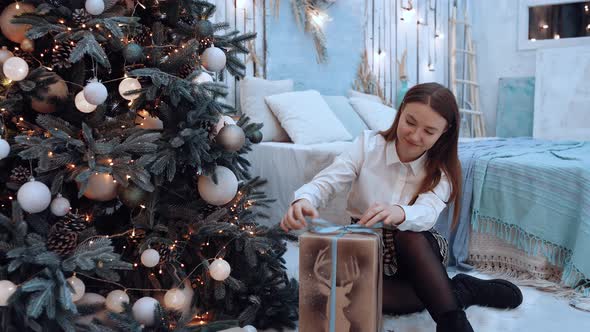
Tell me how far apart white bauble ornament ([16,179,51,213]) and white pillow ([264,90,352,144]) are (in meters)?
1.91

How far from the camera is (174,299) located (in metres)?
1.36

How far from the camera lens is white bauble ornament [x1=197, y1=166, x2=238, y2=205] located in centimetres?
141

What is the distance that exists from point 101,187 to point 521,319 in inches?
53.7

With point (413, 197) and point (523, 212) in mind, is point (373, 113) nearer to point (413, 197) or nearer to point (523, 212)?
point (523, 212)

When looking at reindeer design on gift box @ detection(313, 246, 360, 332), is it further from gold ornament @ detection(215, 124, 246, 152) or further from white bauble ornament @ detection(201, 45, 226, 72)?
white bauble ornament @ detection(201, 45, 226, 72)

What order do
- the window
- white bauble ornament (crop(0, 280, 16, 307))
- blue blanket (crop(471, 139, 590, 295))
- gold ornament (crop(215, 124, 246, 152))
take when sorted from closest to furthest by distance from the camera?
white bauble ornament (crop(0, 280, 16, 307)), gold ornament (crop(215, 124, 246, 152)), blue blanket (crop(471, 139, 590, 295)), the window

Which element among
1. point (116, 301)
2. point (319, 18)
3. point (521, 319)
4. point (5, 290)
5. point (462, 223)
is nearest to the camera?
point (5, 290)

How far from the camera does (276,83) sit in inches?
129

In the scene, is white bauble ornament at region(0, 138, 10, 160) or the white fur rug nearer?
white bauble ornament at region(0, 138, 10, 160)

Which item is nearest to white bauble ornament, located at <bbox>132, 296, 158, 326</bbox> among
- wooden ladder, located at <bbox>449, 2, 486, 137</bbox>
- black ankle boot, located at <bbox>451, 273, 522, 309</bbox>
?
black ankle boot, located at <bbox>451, 273, 522, 309</bbox>

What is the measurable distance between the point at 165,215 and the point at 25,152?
0.39 meters

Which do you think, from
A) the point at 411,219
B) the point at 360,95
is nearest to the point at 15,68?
the point at 411,219

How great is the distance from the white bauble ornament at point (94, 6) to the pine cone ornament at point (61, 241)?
49cm

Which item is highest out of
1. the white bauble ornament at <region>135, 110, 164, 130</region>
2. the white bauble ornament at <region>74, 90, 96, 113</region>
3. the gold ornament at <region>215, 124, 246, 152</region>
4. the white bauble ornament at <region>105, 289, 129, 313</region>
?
the white bauble ornament at <region>74, 90, 96, 113</region>
